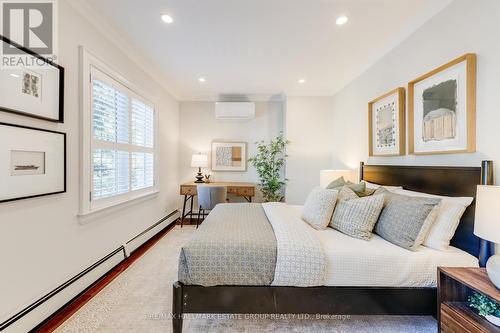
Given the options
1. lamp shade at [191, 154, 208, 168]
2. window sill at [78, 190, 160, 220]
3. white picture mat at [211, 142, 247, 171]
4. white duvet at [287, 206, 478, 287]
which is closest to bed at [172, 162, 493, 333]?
white duvet at [287, 206, 478, 287]

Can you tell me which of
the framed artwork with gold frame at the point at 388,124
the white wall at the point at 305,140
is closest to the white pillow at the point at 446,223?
the framed artwork with gold frame at the point at 388,124

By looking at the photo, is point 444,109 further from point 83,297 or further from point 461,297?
point 83,297

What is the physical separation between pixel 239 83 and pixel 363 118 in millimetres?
2054

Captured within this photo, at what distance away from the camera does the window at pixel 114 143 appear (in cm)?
208

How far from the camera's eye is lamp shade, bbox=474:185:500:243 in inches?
46.6

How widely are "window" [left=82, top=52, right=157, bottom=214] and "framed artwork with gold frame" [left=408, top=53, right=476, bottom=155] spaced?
3093mm

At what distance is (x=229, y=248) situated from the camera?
4.99ft

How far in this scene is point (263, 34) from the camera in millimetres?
2344

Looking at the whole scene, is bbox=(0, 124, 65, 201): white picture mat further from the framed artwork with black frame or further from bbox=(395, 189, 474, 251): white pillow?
bbox=(395, 189, 474, 251): white pillow

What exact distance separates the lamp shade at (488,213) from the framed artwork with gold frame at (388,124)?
1178mm

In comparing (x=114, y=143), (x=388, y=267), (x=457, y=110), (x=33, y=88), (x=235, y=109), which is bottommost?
(x=388, y=267)

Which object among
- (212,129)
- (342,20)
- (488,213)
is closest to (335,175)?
(342,20)

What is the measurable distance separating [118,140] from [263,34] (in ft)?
6.57

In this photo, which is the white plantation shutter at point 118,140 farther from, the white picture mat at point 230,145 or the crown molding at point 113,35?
the white picture mat at point 230,145
